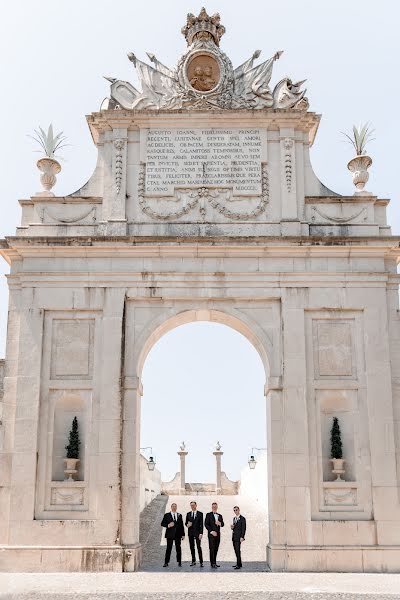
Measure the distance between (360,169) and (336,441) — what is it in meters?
6.78

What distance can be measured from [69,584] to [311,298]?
26.7 feet

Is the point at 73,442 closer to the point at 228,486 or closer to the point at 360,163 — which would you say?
the point at 360,163

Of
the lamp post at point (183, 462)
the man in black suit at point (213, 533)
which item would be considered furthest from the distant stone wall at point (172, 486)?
the man in black suit at point (213, 533)

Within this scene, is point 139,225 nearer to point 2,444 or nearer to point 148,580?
point 2,444

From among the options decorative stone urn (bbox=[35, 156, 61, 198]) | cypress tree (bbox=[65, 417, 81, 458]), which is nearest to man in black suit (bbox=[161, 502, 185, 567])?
cypress tree (bbox=[65, 417, 81, 458])

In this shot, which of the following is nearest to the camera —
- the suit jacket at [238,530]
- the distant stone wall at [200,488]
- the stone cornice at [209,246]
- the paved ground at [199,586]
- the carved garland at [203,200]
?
the paved ground at [199,586]

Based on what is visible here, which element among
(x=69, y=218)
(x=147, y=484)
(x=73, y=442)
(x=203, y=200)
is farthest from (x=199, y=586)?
(x=147, y=484)

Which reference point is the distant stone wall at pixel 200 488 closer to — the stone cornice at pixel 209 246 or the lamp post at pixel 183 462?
the lamp post at pixel 183 462

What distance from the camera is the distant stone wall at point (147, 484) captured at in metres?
23.3

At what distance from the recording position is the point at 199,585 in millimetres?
14164

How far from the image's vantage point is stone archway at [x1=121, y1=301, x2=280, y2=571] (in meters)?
17.1

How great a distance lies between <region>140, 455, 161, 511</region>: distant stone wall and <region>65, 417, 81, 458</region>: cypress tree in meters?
4.98

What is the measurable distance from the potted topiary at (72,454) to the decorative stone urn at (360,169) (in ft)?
29.4

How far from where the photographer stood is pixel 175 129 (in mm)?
19375
